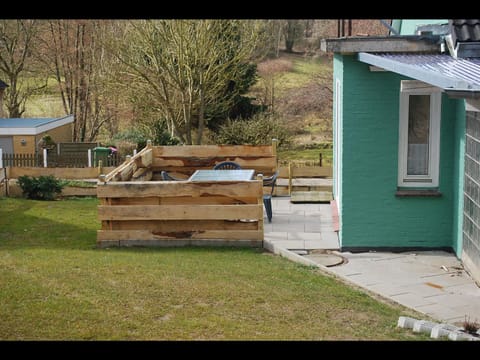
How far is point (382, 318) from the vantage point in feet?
22.3

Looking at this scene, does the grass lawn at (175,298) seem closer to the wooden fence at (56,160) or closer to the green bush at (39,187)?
the green bush at (39,187)

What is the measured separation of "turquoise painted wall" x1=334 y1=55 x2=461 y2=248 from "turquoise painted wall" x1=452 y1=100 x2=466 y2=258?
112mm

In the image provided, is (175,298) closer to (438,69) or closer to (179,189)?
(179,189)

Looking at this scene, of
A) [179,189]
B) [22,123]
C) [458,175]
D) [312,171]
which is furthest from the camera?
[22,123]

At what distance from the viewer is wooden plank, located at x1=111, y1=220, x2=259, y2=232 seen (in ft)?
35.2

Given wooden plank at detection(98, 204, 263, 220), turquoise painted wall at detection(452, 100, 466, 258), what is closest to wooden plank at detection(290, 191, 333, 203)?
wooden plank at detection(98, 204, 263, 220)

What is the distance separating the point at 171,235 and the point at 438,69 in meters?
5.21

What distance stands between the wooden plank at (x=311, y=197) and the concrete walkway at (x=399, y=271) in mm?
2182

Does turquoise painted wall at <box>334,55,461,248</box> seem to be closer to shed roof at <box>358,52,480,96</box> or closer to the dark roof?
shed roof at <box>358,52,480,96</box>

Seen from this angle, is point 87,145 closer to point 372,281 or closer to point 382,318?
point 372,281

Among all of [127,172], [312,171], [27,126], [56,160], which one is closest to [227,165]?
[127,172]

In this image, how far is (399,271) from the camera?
9.27 metres

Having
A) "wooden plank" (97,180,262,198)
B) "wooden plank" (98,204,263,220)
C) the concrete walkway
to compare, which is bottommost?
the concrete walkway
